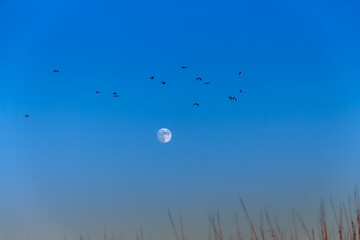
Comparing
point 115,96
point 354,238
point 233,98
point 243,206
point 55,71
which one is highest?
point 55,71

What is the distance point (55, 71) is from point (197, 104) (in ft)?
24.1

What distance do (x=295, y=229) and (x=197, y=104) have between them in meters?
10.8

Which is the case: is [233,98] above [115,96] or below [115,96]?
below

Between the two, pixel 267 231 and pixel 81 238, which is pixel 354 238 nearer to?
pixel 267 231

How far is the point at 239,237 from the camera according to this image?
40.4 feet

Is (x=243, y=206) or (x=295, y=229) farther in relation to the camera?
(x=295, y=229)

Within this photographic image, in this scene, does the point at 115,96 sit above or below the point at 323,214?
above

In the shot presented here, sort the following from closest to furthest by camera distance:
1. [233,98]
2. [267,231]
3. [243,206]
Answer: [243,206], [267,231], [233,98]

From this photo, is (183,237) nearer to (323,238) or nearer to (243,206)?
(243,206)

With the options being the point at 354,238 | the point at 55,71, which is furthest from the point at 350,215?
the point at 55,71

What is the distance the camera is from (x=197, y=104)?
2239 centimetres

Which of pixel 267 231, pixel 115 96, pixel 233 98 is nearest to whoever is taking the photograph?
pixel 267 231

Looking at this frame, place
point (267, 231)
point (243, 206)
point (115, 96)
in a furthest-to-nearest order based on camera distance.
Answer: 1. point (115, 96)
2. point (267, 231)
3. point (243, 206)

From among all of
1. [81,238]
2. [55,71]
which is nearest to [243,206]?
[81,238]
